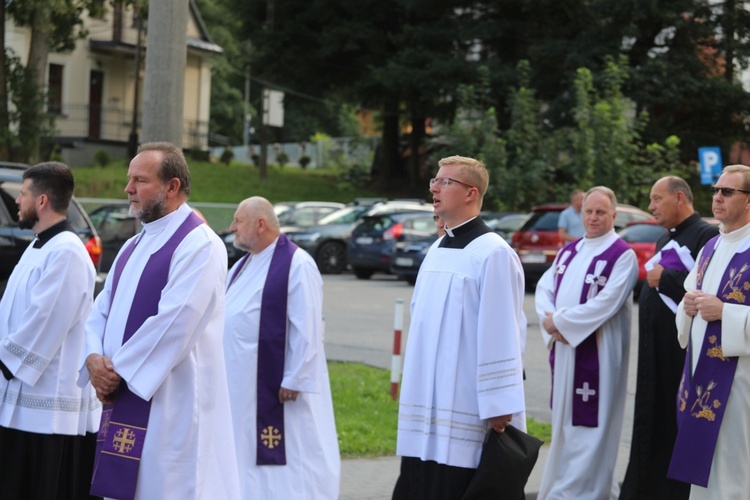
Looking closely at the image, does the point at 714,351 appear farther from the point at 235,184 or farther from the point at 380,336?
the point at 235,184

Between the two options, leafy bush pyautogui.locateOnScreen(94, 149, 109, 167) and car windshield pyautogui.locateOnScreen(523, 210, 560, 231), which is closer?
car windshield pyautogui.locateOnScreen(523, 210, 560, 231)

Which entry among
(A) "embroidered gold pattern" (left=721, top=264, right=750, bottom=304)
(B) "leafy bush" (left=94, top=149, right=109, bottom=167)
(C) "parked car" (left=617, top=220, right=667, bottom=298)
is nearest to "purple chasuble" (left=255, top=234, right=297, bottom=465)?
(A) "embroidered gold pattern" (left=721, top=264, right=750, bottom=304)

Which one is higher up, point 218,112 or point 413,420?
point 218,112

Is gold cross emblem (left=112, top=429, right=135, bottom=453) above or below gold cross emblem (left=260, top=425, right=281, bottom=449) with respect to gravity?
above

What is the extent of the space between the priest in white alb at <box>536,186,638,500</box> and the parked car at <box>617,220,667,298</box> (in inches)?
486

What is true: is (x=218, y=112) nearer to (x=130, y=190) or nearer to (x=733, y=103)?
(x=733, y=103)

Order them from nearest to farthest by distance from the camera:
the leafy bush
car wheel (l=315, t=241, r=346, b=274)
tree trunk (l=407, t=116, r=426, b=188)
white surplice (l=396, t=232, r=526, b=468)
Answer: white surplice (l=396, t=232, r=526, b=468) → car wheel (l=315, t=241, r=346, b=274) → the leafy bush → tree trunk (l=407, t=116, r=426, b=188)

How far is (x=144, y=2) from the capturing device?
27.0 meters

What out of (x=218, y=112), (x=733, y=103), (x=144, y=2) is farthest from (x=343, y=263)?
(x=218, y=112)

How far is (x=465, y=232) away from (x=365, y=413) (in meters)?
4.69

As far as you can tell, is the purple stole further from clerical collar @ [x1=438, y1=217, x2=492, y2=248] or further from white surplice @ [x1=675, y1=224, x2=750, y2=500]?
white surplice @ [x1=675, y1=224, x2=750, y2=500]

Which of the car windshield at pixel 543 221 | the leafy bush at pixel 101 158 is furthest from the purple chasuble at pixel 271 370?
the leafy bush at pixel 101 158

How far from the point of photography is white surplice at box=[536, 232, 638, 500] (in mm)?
7484

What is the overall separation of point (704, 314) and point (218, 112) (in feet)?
240
